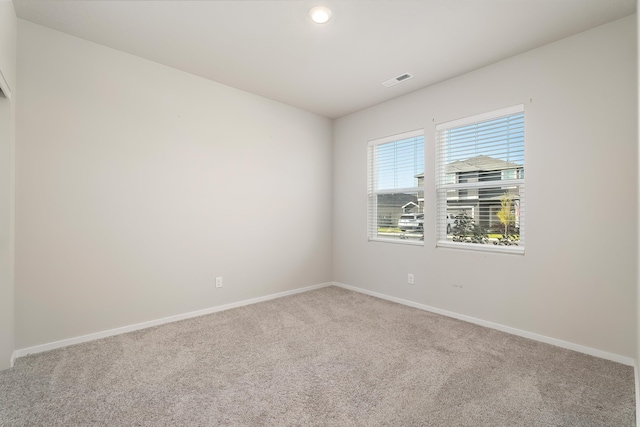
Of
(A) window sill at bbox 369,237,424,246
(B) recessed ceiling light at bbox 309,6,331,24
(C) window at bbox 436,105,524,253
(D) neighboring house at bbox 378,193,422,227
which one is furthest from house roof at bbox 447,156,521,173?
(B) recessed ceiling light at bbox 309,6,331,24

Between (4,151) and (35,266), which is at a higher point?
(4,151)

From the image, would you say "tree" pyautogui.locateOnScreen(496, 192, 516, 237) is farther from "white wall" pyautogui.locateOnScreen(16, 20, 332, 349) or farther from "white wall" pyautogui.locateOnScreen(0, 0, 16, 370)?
"white wall" pyautogui.locateOnScreen(0, 0, 16, 370)

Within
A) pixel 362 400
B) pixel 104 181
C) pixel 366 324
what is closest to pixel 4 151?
pixel 104 181

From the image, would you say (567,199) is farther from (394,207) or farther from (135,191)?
(135,191)

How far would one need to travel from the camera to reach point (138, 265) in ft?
9.82

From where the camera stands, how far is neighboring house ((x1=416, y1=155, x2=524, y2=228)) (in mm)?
3004

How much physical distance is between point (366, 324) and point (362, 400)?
4.21 feet

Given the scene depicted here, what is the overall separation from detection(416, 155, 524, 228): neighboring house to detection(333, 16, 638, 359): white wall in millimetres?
187

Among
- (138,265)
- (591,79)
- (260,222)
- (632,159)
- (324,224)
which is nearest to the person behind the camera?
(632,159)

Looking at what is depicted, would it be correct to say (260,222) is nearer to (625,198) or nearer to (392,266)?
(392,266)

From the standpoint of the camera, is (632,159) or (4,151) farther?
(632,159)

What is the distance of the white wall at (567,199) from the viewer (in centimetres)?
234

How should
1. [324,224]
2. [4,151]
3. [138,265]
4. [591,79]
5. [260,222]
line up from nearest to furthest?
1. [4,151]
2. [591,79]
3. [138,265]
4. [260,222]
5. [324,224]

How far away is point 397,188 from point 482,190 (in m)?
1.09
